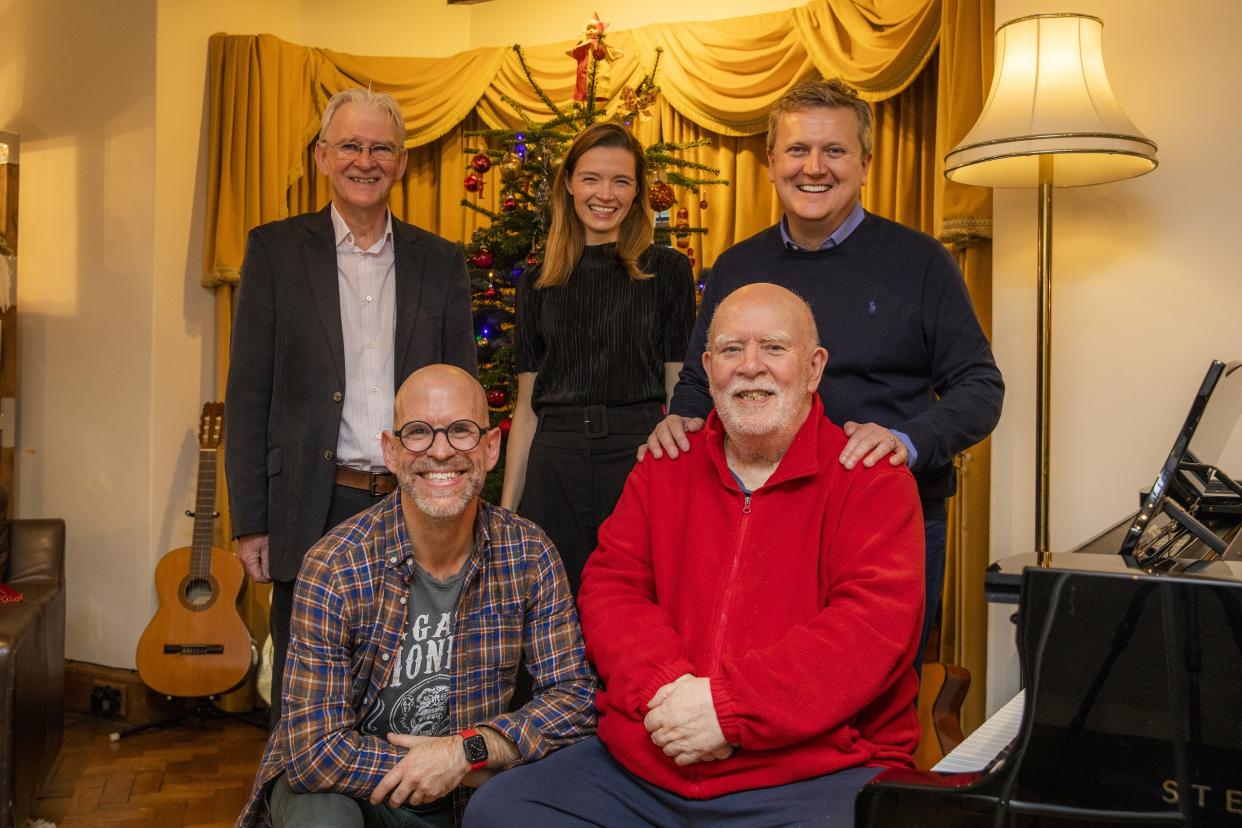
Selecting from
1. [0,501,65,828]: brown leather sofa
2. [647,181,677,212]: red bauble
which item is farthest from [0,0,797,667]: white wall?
[647,181,677,212]: red bauble

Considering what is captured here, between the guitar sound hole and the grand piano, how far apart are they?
3.60 meters

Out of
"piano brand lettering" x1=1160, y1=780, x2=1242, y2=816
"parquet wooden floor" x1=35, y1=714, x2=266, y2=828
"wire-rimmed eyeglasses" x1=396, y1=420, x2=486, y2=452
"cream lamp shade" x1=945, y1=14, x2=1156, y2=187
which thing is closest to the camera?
"piano brand lettering" x1=1160, y1=780, x2=1242, y2=816

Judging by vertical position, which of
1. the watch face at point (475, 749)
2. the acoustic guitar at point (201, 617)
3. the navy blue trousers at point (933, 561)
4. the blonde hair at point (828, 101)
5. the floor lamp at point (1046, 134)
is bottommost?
the acoustic guitar at point (201, 617)

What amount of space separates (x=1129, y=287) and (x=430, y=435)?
6.50 ft

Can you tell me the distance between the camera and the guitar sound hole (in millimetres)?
4465

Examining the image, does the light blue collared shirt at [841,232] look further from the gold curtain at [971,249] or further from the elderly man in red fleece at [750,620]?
the gold curtain at [971,249]

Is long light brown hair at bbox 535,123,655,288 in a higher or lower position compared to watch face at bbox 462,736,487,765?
higher

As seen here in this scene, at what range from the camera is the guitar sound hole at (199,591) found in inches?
176

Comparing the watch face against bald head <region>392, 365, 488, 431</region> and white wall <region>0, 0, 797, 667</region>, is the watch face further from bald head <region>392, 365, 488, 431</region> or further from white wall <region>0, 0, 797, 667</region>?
white wall <region>0, 0, 797, 667</region>

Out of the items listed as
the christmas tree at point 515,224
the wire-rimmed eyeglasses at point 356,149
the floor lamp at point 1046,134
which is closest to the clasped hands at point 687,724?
the wire-rimmed eyeglasses at point 356,149

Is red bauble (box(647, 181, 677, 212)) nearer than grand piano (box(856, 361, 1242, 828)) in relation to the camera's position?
No

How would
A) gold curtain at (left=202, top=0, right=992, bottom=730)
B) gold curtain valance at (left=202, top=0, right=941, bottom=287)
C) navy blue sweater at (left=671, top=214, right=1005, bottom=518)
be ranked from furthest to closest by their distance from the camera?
gold curtain valance at (left=202, top=0, right=941, bottom=287)
gold curtain at (left=202, top=0, right=992, bottom=730)
navy blue sweater at (left=671, top=214, right=1005, bottom=518)

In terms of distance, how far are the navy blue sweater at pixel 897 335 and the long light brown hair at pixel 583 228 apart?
445 mm

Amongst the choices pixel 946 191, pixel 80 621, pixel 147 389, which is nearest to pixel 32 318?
pixel 147 389
